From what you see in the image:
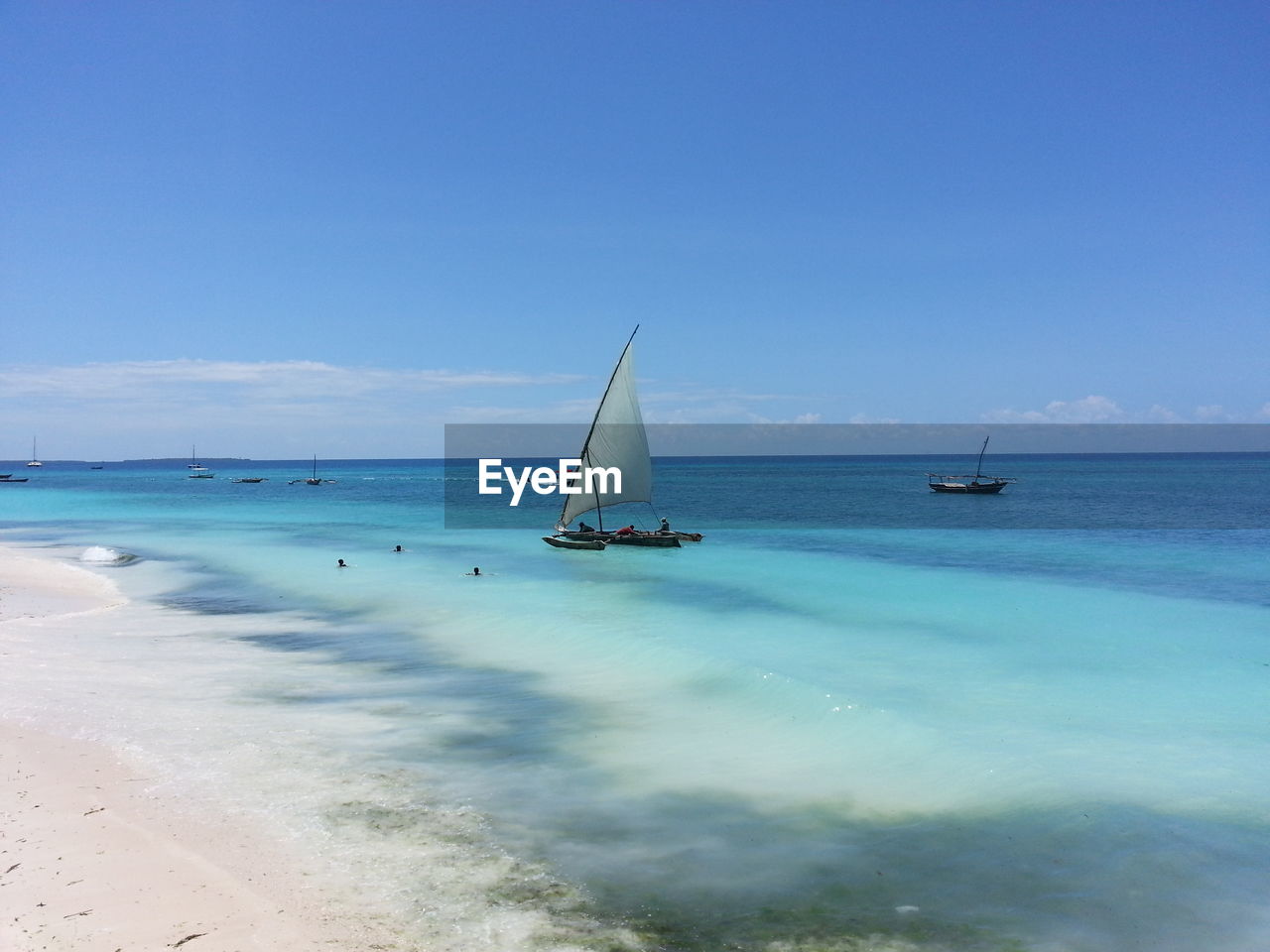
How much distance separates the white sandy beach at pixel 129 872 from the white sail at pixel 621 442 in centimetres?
2948

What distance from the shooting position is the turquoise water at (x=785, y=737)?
9.12 metres

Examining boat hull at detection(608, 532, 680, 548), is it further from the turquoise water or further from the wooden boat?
the turquoise water

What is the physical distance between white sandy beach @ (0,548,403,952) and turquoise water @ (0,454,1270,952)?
3.18 ft

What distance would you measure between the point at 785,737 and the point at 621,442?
91.1 ft

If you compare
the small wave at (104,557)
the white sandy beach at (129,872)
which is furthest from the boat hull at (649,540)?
the white sandy beach at (129,872)

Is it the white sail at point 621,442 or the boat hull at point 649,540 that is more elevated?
the white sail at point 621,442

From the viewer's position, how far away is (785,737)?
48.7ft

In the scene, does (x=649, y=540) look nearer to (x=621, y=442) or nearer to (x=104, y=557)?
(x=621, y=442)

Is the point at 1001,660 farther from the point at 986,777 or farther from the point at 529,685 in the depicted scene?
the point at 529,685

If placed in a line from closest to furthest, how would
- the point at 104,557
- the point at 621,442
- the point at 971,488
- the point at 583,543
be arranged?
the point at 104,557 → the point at 621,442 → the point at 583,543 → the point at 971,488

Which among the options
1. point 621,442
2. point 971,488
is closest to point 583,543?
point 621,442

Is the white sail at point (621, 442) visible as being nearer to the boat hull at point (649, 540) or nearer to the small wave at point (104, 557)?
the boat hull at point (649, 540)

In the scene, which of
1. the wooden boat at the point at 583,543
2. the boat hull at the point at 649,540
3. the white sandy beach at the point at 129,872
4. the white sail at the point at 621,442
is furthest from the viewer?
the boat hull at the point at 649,540

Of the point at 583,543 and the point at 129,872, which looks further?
the point at 583,543
